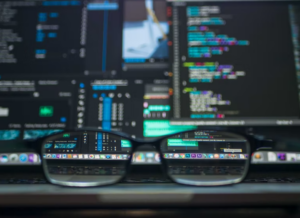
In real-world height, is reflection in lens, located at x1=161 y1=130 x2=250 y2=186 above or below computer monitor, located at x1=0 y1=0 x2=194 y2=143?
below

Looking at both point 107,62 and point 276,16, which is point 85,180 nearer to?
point 107,62

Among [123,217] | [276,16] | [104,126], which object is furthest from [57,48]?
[276,16]

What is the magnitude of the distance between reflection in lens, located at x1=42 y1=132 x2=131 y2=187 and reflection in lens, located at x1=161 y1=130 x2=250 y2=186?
3.6 inches

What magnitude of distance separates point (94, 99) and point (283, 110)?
52 centimetres

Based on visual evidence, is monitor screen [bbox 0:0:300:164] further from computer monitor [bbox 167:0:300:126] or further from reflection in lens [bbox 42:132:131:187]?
reflection in lens [bbox 42:132:131:187]

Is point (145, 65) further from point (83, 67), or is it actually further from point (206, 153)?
point (206, 153)

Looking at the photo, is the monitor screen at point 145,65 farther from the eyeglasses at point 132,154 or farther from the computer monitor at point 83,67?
the eyeglasses at point 132,154

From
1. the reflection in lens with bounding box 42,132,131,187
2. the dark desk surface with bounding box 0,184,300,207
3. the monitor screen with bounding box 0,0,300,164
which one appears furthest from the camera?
the monitor screen with bounding box 0,0,300,164

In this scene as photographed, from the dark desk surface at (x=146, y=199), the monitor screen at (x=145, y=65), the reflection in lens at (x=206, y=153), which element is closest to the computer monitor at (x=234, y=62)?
the monitor screen at (x=145, y=65)

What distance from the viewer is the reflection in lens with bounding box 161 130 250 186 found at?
15.5 inches

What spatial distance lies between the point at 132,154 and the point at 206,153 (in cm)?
15

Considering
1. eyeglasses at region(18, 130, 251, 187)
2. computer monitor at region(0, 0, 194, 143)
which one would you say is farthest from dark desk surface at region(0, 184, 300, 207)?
computer monitor at region(0, 0, 194, 143)

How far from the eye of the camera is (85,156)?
40 centimetres

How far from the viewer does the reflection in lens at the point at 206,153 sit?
39 cm
